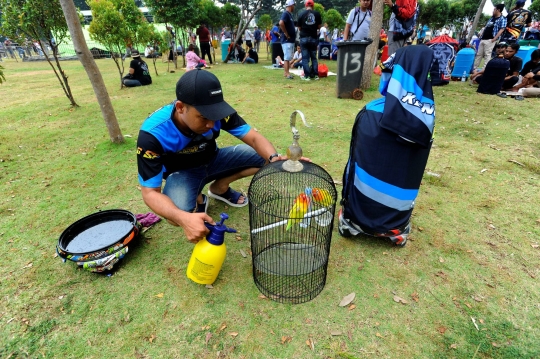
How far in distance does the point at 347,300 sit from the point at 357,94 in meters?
5.74

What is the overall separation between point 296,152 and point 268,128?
11.5 ft

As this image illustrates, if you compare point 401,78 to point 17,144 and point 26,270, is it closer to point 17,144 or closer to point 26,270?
point 26,270

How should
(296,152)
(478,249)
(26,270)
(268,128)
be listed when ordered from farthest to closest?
1. (268,128)
2. (478,249)
3. (26,270)
4. (296,152)

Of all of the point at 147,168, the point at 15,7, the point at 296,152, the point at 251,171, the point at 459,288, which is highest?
the point at 15,7

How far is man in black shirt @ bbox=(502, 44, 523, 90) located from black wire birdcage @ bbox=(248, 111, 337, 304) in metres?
7.60

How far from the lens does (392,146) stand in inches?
88.6

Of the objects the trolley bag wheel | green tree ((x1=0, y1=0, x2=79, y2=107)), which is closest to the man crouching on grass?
the trolley bag wheel

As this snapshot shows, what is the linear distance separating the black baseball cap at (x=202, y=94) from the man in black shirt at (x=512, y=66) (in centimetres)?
844

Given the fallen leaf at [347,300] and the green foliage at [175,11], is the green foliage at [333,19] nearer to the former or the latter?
the green foliage at [175,11]

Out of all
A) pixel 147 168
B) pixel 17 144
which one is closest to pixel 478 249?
pixel 147 168

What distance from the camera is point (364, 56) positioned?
664 centimetres

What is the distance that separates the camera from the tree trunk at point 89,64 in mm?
4043

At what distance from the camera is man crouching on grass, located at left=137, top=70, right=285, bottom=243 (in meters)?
2.05

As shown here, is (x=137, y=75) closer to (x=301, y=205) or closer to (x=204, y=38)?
(x=204, y=38)
